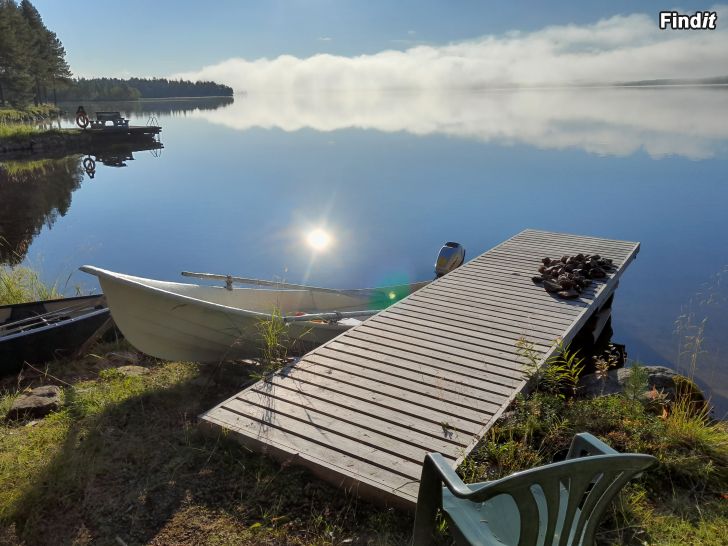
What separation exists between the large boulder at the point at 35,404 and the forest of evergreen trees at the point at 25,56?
58.8m

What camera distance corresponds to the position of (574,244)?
10.2 meters

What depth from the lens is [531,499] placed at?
1.95 metres

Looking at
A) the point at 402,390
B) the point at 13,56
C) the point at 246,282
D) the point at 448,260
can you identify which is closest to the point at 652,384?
the point at 402,390

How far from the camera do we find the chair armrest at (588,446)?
250 cm

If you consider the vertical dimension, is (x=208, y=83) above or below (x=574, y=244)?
above

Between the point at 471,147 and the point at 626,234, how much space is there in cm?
2353

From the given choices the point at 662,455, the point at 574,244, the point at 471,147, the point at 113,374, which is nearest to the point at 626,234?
the point at 574,244

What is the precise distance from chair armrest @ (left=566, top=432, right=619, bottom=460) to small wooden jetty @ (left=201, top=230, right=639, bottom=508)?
1135 mm

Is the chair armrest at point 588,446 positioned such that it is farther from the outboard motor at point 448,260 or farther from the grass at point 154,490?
the outboard motor at point 448,260

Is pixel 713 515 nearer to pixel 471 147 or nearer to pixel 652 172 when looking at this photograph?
pixel 652 172

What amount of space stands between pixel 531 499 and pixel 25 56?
2623 inches

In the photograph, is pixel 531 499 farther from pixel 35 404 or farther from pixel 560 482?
pixel 35 404

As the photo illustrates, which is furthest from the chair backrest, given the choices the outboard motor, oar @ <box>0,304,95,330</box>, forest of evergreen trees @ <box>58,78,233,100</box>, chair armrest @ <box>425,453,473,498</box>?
forest of evergreen trees @ <box>58,78,233,100</box>

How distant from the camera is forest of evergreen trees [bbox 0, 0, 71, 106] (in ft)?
166
